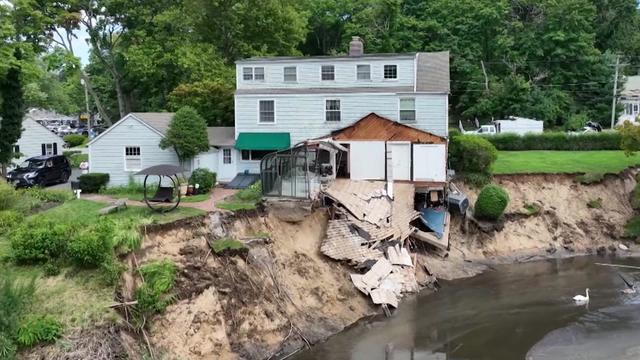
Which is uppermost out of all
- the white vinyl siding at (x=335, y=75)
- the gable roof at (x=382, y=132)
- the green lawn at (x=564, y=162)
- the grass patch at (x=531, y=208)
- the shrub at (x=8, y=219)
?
the white vinyl siding at (x=335, y=75)

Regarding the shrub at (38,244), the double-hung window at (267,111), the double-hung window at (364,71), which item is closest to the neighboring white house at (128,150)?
the double-hung window at (267,111)

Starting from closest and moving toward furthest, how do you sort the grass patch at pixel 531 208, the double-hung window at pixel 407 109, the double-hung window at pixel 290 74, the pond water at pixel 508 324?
1. the pond water at pixel 508 324
2. the double-hung window at pixel 407 109
3. the double-hung window at pixel 290 74
4. the grass patch at pixel 531 208

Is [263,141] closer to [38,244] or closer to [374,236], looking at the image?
[374,236]

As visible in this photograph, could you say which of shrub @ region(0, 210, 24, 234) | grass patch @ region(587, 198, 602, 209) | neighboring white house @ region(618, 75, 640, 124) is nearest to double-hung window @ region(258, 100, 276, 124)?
shrub @ region(0, 210, 24, 234)

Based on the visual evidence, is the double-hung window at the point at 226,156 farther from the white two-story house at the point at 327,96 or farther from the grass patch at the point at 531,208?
the grass patch at the point at 531,208

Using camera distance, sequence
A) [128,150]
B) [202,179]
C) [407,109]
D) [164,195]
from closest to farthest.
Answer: [164,195]
[202,179]
[128,150]
[407,109]

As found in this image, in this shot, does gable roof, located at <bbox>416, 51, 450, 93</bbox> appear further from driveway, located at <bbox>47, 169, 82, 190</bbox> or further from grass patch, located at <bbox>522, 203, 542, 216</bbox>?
driveway, located at <bbox>47, 169, 82, 190</bbox>

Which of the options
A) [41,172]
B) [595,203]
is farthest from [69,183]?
[595,203]

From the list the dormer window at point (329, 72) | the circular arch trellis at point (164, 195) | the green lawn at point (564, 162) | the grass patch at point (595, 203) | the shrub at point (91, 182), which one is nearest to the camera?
the circular arch trellis at point (164, 195)
